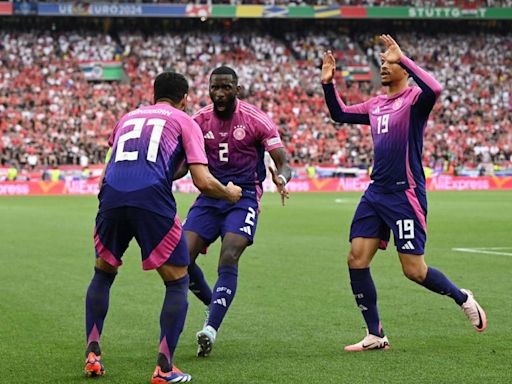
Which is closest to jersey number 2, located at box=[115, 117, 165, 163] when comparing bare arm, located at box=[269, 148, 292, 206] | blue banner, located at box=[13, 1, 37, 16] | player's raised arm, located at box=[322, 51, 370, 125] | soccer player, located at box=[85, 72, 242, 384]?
soccer player, located at box=[85, 72, 242, 384]

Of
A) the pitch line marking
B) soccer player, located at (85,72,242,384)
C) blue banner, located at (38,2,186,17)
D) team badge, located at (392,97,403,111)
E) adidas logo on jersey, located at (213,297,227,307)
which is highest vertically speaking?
blue banner, located at (38,2,186,17)

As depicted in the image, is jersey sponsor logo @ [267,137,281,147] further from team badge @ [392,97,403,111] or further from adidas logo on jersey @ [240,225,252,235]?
team badge @ [392,97,403,111]

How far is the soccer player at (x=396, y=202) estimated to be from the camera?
804 centimetres

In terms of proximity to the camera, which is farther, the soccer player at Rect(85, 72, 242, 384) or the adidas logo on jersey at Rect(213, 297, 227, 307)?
the adidas logo on jersey at Rect(213, 297, 227, 307)

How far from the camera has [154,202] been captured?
21.7ft

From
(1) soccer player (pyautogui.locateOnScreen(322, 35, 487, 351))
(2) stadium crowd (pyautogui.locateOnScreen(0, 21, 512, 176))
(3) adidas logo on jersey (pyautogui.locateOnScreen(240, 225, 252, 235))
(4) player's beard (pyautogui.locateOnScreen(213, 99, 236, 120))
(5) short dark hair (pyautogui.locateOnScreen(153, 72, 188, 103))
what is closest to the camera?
(5) short dark hair (pyautogui.locateOnScreen(153, 72, 188, 103))

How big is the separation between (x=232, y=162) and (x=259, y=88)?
45.4 metres

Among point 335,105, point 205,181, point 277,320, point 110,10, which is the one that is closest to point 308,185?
point 110,10

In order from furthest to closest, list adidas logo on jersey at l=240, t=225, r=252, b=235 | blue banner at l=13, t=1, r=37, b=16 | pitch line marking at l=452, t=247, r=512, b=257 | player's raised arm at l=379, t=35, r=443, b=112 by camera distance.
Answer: blue banner at l=13, t=1, r=37, b=16 → pitch line marking at l=452, t=247, r=512, b=257 → adidas logo on jersey at l=240, t=225, r=252, b=235 → player's raised arm at l=379, t=35, r=443, b=112

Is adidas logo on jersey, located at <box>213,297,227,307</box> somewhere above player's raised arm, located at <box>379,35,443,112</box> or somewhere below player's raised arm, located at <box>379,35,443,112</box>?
below

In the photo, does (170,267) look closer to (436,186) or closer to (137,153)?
(137,153)

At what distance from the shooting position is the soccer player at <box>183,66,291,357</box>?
8328 millimetres

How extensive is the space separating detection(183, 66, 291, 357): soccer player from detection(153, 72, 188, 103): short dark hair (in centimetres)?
133

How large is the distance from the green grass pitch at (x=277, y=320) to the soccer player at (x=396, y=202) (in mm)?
413
